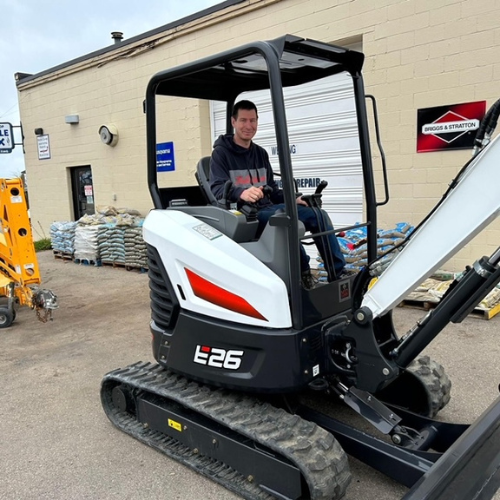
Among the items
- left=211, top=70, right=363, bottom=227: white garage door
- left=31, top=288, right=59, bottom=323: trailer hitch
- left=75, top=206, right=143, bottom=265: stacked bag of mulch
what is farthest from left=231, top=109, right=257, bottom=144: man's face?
left=75, top=206, right=143, bottom=265: stacked bag of mulch

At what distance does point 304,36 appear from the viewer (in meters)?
7.73

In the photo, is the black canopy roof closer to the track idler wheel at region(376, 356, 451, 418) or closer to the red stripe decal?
the red stripe decal

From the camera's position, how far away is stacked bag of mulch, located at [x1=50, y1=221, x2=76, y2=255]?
1092 centimetres

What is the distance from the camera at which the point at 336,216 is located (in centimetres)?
795

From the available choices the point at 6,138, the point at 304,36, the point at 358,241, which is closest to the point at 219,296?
the point at 358,241

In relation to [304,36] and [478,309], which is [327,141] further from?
[478,309]

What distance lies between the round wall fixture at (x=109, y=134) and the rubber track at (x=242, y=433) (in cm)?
867

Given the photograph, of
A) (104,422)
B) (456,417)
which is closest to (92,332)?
(104,422)

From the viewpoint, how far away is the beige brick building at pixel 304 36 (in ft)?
20.6

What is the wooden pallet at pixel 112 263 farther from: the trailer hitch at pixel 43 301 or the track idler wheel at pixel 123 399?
the track idler wheel at pixel 123 399

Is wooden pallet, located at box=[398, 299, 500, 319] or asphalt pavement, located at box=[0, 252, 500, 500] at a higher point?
wooden pallet, located at box=[398, 299, 500, 319]

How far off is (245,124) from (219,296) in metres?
1.22

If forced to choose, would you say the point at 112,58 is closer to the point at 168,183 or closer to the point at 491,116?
the point at 168,183

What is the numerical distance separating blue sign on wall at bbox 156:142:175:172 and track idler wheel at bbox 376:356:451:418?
7.74m
